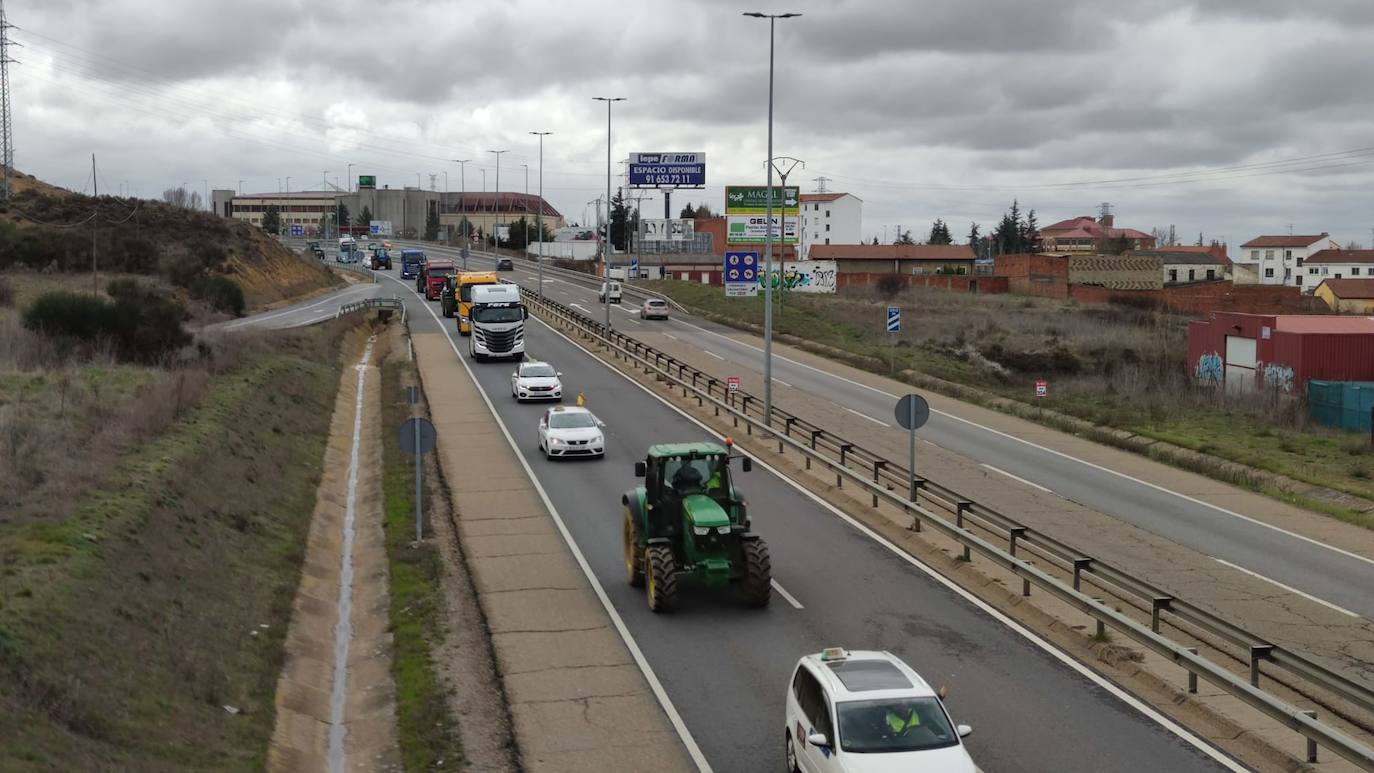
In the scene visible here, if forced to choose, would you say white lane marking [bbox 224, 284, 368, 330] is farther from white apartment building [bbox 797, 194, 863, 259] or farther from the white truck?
white apartment building [bbox 797, 194, 863, 259]

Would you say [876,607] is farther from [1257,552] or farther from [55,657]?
[55,657]

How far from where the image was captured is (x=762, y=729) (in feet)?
45.0

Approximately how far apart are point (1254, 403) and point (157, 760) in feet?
133

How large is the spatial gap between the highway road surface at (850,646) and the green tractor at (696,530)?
0.50 metres

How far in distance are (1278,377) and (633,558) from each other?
1370 inches

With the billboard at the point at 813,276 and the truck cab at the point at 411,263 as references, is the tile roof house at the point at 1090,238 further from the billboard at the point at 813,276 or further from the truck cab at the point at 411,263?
the truck cab at the point at 411,263

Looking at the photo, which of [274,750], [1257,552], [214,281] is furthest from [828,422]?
[214,281]

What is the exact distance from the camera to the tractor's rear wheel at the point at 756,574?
17.7 m

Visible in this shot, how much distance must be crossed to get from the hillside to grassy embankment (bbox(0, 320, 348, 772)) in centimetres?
5065

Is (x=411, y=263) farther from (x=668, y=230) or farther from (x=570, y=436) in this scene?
(x=570, y=436)

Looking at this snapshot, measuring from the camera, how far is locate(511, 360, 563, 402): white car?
40.5m

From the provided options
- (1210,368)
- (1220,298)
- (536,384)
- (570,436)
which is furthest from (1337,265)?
(570,436)

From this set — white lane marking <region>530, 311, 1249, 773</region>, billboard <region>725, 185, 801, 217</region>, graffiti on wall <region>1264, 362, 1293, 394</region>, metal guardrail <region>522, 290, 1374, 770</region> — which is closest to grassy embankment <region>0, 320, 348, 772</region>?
white lane marking <region>530, 311, 1249, 773</region>

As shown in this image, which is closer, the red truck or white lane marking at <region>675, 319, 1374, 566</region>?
white lane marking at <region>675, 319, 1374, 566</region>
